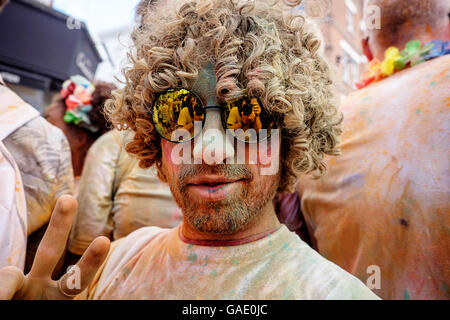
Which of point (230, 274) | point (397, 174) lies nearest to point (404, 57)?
point (397, 174)

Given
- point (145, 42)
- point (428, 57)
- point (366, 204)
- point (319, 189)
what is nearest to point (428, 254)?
point (366, 204)

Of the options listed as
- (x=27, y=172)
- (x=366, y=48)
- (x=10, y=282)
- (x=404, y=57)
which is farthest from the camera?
(x=366, y=48)

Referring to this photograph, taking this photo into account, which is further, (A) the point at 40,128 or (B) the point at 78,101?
(B) the point at 78,101

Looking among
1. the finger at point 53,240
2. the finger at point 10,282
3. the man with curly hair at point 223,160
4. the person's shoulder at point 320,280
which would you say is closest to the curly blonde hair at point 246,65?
the man with curly hair at point 223,160

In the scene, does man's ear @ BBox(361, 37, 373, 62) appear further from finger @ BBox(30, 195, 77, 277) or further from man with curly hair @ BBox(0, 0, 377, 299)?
finger @ BBox(30, 195, 77, 277)

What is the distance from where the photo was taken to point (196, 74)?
1.24 metres

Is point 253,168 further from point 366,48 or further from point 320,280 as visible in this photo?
point 366,48

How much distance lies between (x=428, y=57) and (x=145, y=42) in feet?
4.40

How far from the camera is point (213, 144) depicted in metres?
1.14

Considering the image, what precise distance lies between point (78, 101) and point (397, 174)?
2329 millimetres

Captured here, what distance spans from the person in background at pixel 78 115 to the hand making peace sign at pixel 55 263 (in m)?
1.79

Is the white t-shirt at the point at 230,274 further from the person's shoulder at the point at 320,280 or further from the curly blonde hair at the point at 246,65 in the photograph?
the curly blonde hair at the point at 246,65

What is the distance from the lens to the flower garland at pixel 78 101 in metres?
2.77
